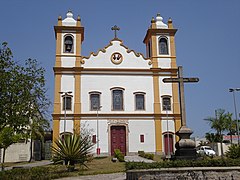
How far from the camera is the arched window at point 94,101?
2840 cm

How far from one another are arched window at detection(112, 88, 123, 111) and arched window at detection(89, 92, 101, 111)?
1359 millimetres

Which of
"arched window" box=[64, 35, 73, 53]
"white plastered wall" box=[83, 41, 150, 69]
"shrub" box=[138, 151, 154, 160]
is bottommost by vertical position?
"shrub" box=[138, 151, 154, 160]

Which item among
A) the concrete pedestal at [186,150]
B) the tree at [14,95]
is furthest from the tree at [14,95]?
the concrete pedestal at [186,150]

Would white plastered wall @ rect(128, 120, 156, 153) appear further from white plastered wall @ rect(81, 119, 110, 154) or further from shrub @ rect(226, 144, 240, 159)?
shrub @ rect(226, 144, 240, 159)

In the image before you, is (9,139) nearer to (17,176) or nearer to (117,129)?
(17,176)

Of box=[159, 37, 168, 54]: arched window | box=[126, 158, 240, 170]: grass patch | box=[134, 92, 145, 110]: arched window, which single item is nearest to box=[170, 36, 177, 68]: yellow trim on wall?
box=[159, 37, 168, 54]: arched window

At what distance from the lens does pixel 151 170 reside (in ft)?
33.2

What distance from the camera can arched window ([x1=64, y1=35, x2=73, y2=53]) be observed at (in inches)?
1171

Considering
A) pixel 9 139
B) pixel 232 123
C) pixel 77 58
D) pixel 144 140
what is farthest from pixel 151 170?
pixel 232 123

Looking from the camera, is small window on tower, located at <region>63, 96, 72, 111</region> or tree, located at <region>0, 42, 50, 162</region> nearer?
tree, located at <region>0, 42, 50, 162</region>

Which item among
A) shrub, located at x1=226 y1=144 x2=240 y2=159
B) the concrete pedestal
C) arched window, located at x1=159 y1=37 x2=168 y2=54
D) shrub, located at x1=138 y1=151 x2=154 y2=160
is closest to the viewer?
the concrete pedestal

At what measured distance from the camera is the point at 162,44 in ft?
102

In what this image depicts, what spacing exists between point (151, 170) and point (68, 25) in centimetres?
2269

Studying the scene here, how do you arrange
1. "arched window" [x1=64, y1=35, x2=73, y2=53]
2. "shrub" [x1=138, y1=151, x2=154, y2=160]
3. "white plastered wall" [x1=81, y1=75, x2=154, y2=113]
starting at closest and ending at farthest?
"shrub" [x1=138, y1=151, x2=154, y2=160] → "white plastered wall" [x1=81, y1=75, x2=154, y2=113] → "arched window" [x1=64, y1=35, x2=73, y2=53]
